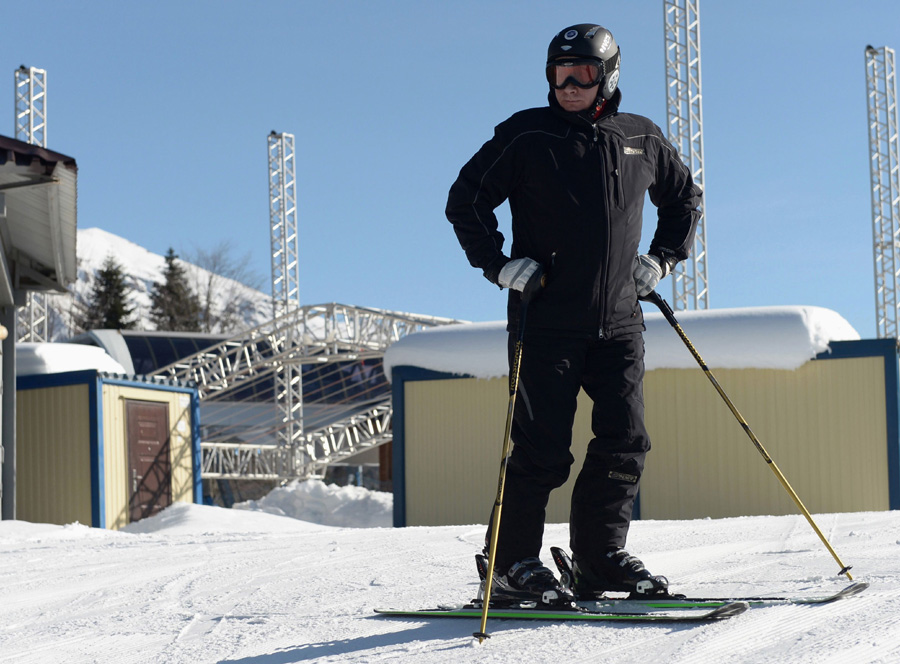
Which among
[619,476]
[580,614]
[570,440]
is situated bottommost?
[580,614]

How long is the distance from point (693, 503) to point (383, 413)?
17218 mm

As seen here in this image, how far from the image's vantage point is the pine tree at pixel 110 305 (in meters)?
54.0

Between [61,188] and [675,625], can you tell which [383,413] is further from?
[675,625]

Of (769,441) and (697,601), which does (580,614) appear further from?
(769,441)

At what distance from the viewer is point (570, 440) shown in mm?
3334

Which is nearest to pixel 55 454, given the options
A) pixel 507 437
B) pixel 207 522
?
pixel 207 522

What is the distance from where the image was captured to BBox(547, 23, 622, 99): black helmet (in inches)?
136

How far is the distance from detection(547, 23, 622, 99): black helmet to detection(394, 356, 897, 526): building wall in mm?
10189

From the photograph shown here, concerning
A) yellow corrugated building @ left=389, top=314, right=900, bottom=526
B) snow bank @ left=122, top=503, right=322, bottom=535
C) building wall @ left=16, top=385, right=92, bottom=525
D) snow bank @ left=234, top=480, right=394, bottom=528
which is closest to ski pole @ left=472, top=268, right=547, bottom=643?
yellow corrugated building @ left=389, top=314, right=900, bottom=526

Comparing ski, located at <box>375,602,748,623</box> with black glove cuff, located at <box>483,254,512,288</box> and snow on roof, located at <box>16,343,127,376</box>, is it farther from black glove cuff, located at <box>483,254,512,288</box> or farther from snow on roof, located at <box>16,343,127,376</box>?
snow on roof, located at <box>16,343,127,376</box>

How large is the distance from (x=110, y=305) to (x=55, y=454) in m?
40.2

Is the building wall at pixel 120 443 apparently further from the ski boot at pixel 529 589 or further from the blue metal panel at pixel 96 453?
the ski boot at pixel 529 589

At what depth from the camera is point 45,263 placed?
14102 mm

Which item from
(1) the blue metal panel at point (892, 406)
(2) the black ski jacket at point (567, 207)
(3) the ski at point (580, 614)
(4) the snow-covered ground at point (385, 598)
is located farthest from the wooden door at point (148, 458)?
(3) the ski at point (580, 614)
